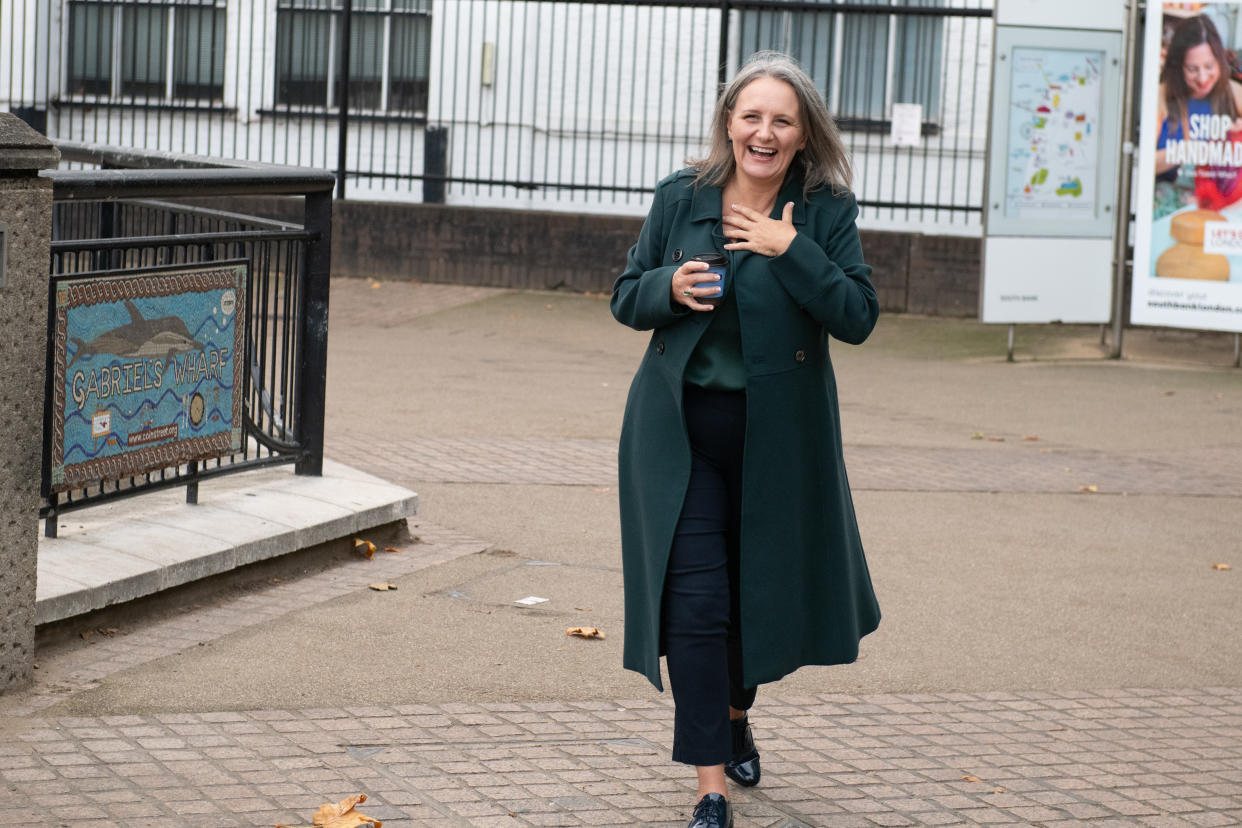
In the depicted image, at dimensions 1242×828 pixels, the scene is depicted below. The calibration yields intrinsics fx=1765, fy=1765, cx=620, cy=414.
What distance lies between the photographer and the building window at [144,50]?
18062 mm

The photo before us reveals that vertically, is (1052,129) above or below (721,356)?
above

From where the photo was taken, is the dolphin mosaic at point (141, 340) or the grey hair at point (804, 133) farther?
the dolphin mosaic at point (141, 340)

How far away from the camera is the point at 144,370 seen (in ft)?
18.2

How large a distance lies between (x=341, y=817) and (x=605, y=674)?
56.4 inches

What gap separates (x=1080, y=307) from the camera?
42.2ft

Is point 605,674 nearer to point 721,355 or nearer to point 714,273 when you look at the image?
point 721,355

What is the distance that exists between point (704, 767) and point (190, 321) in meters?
2.63

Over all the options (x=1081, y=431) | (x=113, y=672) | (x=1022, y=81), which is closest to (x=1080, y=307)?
(x=1022, y=81)

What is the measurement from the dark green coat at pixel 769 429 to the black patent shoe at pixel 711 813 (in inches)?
10.9

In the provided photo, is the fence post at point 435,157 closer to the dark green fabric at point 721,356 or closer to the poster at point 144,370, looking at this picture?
the poster at point 144,370

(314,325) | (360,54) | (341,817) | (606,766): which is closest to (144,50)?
(360,54)

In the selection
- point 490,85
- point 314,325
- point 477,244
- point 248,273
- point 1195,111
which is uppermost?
point 490,85

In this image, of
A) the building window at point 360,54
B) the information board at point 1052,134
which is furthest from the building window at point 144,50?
the information board at point 1052,134

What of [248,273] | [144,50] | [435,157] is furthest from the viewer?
[144,50]
